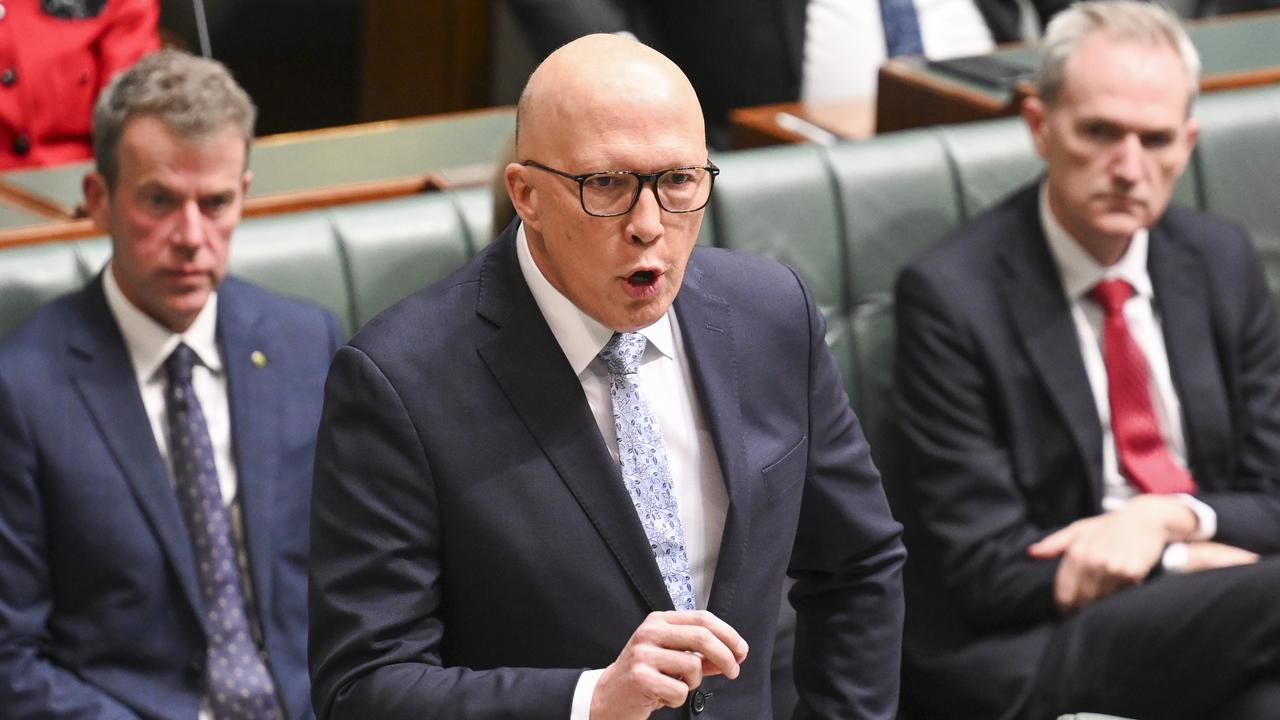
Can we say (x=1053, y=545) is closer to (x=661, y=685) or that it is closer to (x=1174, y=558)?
(x=1174, y=558)

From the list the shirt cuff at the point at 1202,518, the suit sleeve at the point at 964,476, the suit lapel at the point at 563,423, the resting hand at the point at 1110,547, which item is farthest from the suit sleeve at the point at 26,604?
the shirt cuff at the point at 1202,518

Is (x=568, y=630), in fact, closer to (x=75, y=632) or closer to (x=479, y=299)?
(x=479, y=299)

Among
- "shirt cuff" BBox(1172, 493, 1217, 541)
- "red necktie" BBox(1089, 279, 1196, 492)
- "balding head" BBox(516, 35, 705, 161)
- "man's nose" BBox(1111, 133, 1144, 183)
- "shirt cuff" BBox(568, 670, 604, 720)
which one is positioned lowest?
"shirt cuff" BBox(1172, 493, 1217, 541)

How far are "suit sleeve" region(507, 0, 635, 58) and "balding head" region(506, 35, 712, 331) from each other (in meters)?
1.90

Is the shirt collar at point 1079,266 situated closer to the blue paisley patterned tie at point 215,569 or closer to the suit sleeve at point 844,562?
the suit sleeve at point 844,562

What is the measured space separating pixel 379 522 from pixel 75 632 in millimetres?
725

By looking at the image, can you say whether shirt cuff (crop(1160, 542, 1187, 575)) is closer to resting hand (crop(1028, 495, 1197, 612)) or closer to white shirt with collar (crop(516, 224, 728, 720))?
resting hand (crop(1028, 495, 1197, 612))

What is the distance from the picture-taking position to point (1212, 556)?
91.8 inches

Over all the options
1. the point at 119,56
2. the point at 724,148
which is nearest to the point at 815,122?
the point at 724,148

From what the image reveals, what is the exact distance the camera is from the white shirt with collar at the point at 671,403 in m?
1.52

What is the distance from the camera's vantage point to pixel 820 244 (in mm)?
2578

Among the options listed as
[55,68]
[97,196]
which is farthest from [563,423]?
[55,68]

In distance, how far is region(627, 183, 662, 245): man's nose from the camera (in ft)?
4.57

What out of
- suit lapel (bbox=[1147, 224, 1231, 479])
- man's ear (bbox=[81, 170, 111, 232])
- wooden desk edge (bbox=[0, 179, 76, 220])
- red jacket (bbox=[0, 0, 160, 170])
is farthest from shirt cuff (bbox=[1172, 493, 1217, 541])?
red jacket (bbox=[0, 0, 160, 170])
